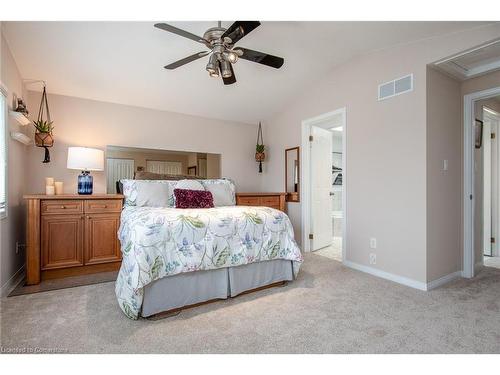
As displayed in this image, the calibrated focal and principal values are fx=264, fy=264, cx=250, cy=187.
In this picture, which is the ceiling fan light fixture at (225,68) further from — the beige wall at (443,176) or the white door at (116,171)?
the white door at (116,171)

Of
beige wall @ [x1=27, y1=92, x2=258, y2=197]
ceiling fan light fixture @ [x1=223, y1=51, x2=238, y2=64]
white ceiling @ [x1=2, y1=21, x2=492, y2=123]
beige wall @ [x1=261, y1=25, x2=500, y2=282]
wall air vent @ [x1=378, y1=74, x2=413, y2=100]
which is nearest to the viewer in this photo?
ceiling fan light fixture @ [x1=223, y1=51, x2=238, y2=64]

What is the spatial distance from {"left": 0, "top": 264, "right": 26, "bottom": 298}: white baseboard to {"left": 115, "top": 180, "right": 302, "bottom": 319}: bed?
45.0 inches

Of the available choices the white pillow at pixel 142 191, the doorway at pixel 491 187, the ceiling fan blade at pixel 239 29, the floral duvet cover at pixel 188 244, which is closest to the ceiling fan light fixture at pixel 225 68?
the ceiling fan blade at pixel 239 29

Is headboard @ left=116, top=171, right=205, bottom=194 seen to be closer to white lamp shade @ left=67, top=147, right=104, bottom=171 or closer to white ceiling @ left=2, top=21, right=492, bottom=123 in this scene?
white lamp shade @ left=67, top=147, right=104, bottom=171

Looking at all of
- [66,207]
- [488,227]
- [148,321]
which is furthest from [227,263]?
[488,227]

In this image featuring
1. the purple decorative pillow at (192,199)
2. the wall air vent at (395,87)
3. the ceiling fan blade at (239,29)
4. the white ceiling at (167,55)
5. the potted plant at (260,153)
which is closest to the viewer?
the ceiling fan blade at (239,29)

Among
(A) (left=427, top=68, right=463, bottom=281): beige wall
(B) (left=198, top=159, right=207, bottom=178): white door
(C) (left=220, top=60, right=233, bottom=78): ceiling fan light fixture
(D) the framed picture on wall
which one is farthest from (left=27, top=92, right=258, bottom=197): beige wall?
(D) the framed picture on wall

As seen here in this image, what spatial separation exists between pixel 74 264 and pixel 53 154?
4.86ft

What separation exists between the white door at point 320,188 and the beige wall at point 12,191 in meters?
3.77

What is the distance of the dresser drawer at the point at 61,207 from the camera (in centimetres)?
288

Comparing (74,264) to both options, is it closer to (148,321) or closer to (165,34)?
(148,321)

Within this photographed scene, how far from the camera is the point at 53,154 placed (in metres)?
3.44

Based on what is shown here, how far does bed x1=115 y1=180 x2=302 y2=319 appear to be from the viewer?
2.00m
